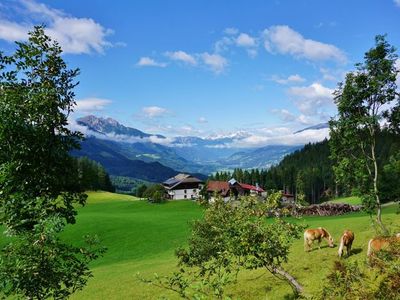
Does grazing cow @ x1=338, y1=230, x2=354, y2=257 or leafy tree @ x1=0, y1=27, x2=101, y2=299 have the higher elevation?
leafy tree @ x1=0, y1=27, x2=101, y2=299

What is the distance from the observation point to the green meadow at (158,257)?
23.0 m

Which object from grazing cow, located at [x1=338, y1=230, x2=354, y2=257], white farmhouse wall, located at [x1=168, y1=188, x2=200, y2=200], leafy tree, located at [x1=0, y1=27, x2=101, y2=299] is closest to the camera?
leafy tree, located at [x1=0, y1=27, x2=101, y2=299]

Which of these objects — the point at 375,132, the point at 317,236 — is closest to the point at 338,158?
the point at 375,132

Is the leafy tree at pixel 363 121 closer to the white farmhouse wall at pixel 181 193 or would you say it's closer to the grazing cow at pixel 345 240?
the grazing cow at pixel 345 240

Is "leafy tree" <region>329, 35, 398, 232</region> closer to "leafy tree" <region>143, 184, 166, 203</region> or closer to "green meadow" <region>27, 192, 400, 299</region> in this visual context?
"green meadow" <region>27, 192, 400, 299</region>

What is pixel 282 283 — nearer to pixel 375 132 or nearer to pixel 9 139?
pixel 375 132

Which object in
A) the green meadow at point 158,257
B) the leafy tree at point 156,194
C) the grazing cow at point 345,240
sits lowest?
the green meadow at point 158,257

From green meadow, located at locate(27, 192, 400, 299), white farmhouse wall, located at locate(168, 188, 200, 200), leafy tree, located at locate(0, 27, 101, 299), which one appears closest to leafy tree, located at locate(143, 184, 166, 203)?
green meadow, located at locate(27, 192, 400, 299)

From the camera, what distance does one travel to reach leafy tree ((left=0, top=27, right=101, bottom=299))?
975 cm

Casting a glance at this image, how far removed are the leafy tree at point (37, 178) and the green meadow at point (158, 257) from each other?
5.99 metres

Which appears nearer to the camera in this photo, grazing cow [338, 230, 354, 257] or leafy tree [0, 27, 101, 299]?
leafy tree [0, 27, 101, 299]

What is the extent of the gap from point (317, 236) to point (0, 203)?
2402cm

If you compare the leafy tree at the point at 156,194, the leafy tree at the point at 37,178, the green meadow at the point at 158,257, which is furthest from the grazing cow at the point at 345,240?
the leafy tree at the point at 156,194

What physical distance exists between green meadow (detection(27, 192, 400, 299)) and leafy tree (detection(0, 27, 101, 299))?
5.99 metres
